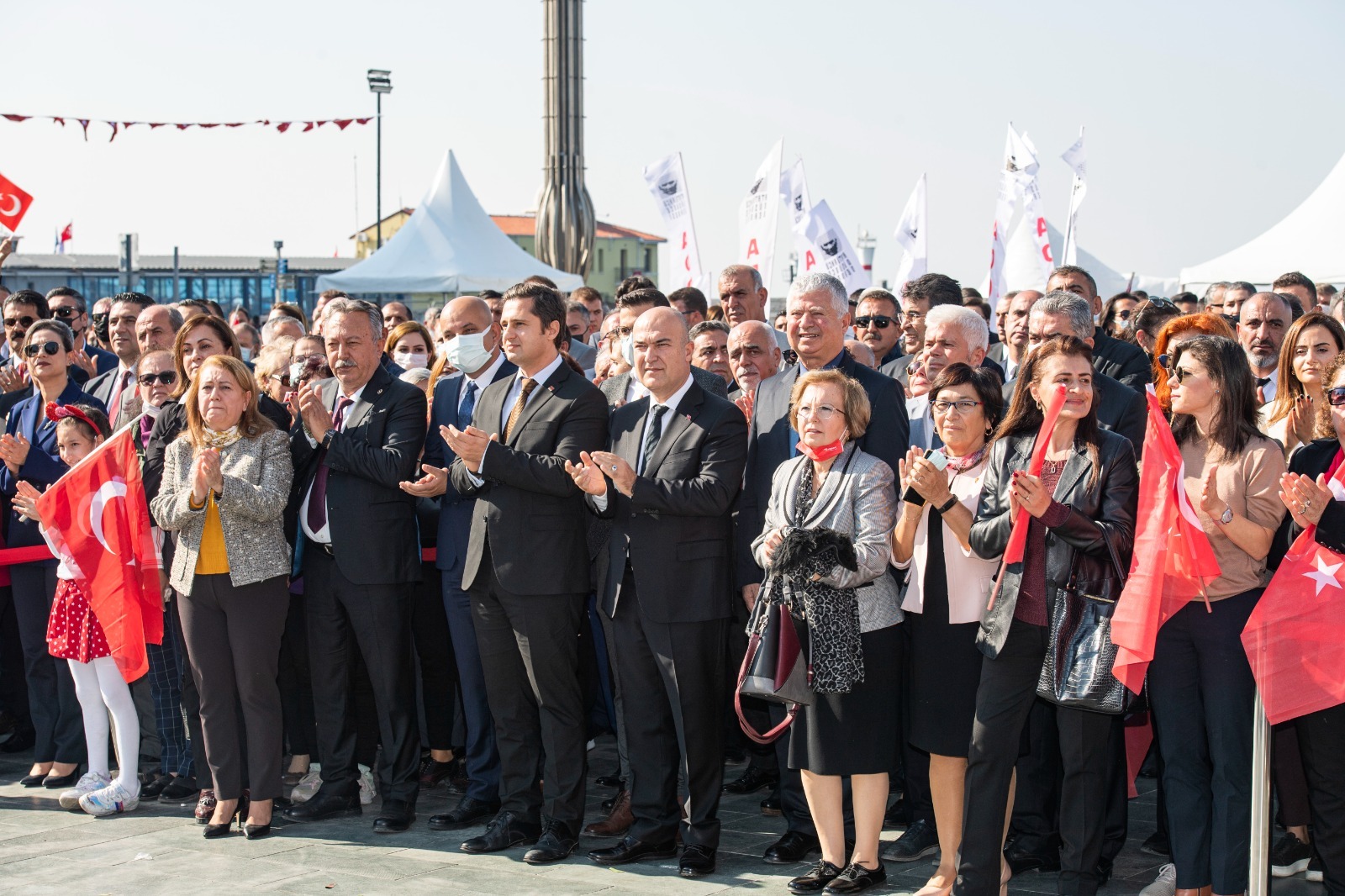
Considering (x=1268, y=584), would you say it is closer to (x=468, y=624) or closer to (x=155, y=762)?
(x=468, y=624)

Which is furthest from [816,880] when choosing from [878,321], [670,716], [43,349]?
[43,349]

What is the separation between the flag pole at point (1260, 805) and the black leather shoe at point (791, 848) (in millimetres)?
1720

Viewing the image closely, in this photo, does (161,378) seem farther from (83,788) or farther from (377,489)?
(83,788)

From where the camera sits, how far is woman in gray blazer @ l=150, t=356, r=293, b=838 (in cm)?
646

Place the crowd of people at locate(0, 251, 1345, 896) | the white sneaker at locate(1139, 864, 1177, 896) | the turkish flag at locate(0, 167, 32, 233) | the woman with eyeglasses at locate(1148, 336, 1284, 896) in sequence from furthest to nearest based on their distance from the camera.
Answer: the turkish flag at locate(0, 167, 32, 233)
the white sneaker at locate(1139, 864, 1177, 896)
the crowd of people at locate(0, 251, 1345, 896)
the woman with eyeglasses at locate(1148, 336, 1284, 896)

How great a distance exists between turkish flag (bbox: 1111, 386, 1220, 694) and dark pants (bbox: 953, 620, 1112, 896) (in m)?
0.34

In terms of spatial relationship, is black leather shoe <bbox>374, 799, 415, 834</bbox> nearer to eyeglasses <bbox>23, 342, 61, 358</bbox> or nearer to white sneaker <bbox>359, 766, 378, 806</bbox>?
white sneaker <bbox>359, 766, 378, 806</bbox>

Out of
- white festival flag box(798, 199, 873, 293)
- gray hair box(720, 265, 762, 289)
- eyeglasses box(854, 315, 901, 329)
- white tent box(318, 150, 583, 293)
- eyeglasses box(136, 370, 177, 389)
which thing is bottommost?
eyeglasses box(136, 370, 177, 389)

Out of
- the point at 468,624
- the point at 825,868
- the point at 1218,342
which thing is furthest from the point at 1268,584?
the point at 468,624

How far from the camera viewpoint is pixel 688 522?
233 inches

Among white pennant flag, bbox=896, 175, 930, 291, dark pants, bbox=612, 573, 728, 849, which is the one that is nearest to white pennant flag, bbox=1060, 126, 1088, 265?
white pennant flag, bbox=896, 175, 930, 291

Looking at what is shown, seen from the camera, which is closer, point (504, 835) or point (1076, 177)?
point (504, 835)

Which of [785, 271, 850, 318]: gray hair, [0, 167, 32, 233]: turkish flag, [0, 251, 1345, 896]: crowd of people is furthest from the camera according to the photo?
[0, 167, 32, 233]: turkish flag

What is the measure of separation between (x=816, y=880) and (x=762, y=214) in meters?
10.4
